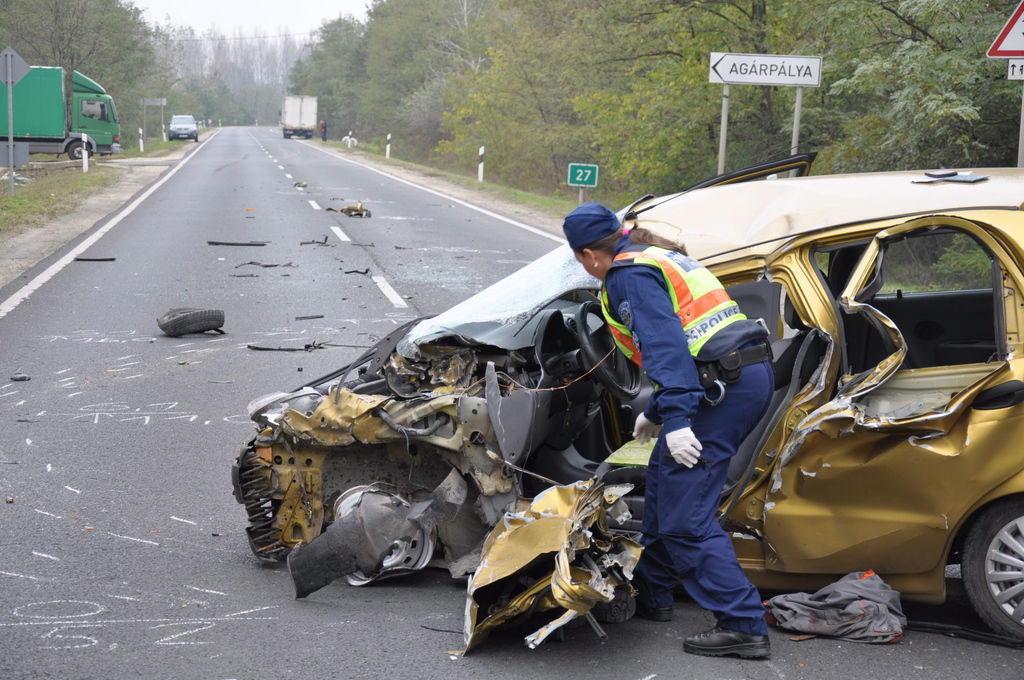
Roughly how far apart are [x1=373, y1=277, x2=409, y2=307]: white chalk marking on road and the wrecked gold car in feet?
17.9

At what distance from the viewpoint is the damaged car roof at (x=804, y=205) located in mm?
3750

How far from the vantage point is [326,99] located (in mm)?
87500

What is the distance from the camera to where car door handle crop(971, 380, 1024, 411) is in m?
3.18

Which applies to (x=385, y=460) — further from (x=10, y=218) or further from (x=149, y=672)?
(x=10, y=218)

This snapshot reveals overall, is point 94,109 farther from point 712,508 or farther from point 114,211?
point 712,508

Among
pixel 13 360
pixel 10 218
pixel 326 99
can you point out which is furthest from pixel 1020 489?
pixel 326 99

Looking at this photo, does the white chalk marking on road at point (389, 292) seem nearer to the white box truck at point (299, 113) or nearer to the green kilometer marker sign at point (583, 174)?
the green kilometer marker sign at point (583, 174)

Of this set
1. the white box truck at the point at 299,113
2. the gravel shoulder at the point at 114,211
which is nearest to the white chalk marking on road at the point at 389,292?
the gravel shoulder at the point at 114,211

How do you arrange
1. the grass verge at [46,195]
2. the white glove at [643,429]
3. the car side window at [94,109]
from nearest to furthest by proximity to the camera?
the white glove at [643,429]
the grass verge at [46,195]
the car side window at [94,109]

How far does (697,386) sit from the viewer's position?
320 centimetres

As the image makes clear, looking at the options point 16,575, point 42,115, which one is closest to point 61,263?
point 16,575

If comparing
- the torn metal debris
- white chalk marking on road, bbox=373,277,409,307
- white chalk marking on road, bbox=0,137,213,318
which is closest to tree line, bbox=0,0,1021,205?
the torn metal debris

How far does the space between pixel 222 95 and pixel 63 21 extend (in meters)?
109

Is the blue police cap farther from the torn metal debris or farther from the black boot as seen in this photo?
the torn metal debris
